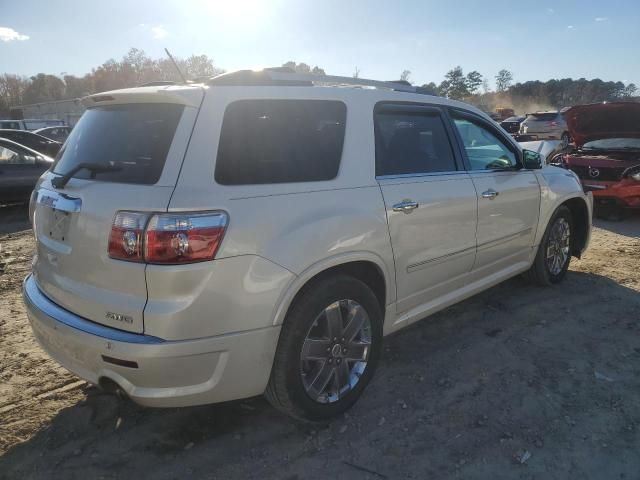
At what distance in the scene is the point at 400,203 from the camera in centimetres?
296

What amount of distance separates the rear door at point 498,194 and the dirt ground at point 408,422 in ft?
2.14

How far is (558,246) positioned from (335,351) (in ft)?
10.4

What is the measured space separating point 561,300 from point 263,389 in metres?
3.28

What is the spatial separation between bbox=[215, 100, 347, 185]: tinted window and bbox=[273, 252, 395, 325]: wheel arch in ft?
1.50

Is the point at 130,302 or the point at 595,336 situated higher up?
the point at 130,302

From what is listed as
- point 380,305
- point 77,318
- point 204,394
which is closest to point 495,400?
point 380,305

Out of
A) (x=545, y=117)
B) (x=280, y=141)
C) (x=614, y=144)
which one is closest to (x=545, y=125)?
(x=545, y=117)

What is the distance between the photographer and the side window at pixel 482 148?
3772 mm

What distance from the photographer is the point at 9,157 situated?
30.6 ft

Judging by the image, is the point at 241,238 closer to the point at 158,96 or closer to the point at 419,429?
the point at 158,96

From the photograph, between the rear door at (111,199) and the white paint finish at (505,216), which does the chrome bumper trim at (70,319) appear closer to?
the rear door at (111,199)

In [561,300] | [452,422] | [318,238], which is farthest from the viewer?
[561,300]

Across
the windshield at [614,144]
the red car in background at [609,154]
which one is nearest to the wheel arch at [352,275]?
the red car in background at [609,154]

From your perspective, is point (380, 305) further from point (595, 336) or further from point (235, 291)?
point (595, 336)
